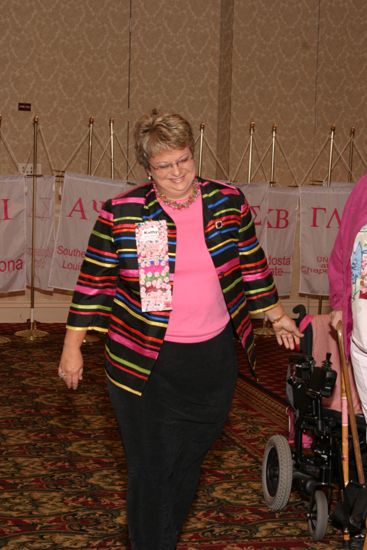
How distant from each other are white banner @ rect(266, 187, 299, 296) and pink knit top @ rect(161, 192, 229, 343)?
207 inches

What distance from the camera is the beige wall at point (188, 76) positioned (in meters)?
8.52

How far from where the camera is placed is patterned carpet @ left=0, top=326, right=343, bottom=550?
3.39 meters

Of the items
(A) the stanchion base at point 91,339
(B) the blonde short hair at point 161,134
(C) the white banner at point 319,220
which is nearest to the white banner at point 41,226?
(A) the stanchion base at point 91,339

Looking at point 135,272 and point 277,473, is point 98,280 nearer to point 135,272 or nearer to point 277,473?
point 135,272

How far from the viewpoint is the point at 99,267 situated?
102 inches

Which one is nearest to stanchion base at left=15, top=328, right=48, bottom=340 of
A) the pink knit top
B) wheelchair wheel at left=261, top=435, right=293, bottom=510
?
wheelchair wheel at left=261, top=435, right=293, bottom=510

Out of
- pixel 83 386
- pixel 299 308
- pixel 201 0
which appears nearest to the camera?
pixel 299 308

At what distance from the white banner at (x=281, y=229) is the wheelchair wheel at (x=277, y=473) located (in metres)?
4.17

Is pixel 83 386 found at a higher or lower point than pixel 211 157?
lower

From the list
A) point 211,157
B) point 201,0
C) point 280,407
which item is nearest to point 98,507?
point 280,407

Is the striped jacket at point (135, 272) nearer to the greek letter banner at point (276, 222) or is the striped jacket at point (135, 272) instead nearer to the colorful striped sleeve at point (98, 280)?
the colorful striped sleeve at point (98, 280)

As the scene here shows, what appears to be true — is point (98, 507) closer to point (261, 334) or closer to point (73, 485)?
point (73, 485)

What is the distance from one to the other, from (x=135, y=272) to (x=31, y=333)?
536 centimetres

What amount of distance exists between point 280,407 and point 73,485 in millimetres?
1917
